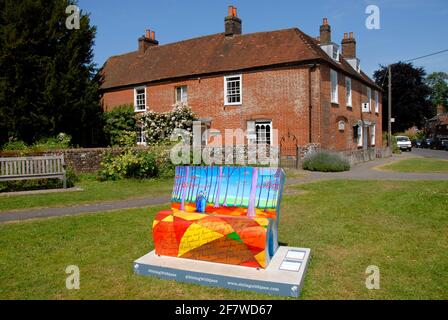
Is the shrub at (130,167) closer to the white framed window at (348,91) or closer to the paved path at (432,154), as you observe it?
the white framed window at (348,91)

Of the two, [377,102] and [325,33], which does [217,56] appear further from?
[377,102]

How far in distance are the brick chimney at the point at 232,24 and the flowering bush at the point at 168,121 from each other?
21.4ft

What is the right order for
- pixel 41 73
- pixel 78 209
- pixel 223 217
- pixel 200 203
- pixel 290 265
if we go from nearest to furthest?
pixel 290 265 < pixel 223 217 < pixel 200 203 < pixel 78 209 < pixel 41 73

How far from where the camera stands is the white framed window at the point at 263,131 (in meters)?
23.9

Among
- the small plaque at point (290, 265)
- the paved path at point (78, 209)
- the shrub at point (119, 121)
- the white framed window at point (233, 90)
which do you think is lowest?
the small plaque at point (290, 265)

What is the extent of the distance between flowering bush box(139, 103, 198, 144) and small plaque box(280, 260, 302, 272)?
20.8 metres

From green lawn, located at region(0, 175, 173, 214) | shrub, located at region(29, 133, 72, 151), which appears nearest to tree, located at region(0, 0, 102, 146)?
shrub, located at region(29, 133, 72, 151)

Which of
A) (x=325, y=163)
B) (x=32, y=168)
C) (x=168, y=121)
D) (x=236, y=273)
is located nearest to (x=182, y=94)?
(x=168, y=121)

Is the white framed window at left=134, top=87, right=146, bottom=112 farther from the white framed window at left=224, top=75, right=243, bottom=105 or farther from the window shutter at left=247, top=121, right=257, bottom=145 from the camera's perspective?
the window shutter at left=247, top=121, right=257, bottom=145

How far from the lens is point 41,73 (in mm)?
Result: 17797

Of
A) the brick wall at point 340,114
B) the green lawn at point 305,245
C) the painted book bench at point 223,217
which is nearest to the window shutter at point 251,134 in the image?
the brick wall at point 340,114

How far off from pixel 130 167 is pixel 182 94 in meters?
13.4

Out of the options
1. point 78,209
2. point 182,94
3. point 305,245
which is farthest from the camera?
point 182,94
